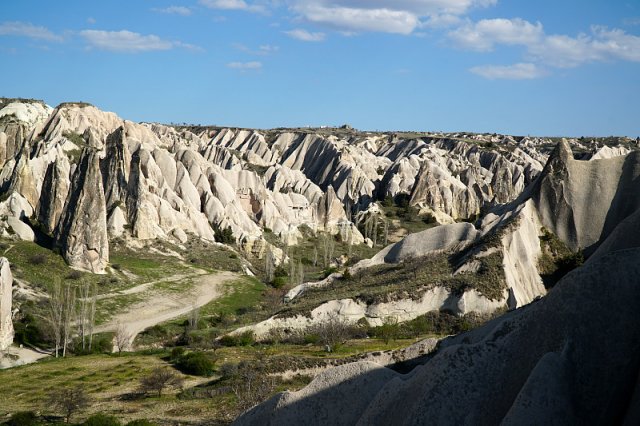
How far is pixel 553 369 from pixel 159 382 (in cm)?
2199

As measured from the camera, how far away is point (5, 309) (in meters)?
39.6

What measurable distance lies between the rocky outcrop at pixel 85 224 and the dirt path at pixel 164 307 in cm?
479

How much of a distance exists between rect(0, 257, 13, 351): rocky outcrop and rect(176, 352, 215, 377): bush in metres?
13.4

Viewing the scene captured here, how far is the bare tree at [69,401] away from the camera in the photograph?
2530 centimetres

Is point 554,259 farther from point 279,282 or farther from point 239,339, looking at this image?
point 279,282

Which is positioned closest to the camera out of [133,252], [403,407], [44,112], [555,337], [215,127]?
[555,337]

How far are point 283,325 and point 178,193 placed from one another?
4220 centimetres

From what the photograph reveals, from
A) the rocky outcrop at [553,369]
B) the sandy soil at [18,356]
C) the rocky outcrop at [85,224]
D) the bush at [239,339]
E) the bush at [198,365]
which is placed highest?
the rocky outcrop at [553,369]

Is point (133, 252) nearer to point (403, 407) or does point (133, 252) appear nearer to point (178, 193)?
point (178, 193)

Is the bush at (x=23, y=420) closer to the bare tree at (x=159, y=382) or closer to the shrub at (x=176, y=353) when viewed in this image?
the bare tree at (x=159, y=382)

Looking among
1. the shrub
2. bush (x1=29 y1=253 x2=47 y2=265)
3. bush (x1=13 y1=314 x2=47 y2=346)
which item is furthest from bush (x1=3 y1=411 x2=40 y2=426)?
bush (x1=29 y1=253 x2=47 y2=265)

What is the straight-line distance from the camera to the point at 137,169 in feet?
233

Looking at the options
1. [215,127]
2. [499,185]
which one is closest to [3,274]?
[499,185]

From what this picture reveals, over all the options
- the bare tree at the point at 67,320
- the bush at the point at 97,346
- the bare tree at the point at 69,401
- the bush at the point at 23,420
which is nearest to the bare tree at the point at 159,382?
the bare tree at the point at 69,401
